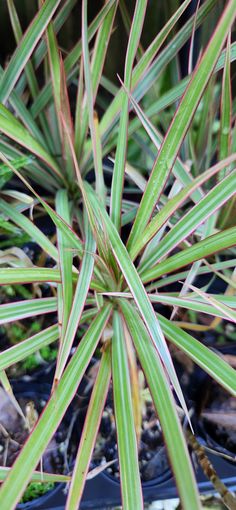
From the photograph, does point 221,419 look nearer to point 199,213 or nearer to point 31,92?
point 199,213

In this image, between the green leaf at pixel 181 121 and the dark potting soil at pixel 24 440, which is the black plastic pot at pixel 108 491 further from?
the green leaf at pixel 181 121

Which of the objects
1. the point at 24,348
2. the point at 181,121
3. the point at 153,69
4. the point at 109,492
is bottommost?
the point at 109,492

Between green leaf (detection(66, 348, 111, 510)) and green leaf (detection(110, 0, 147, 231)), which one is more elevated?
green leaf (detection(110, 0, 147, 231))

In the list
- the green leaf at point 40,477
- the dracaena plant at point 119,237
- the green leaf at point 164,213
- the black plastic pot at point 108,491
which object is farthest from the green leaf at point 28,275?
the black plastic pot at point 108,491

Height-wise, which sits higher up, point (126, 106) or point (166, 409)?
point (126, 106)

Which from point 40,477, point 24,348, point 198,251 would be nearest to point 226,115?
point 198,251

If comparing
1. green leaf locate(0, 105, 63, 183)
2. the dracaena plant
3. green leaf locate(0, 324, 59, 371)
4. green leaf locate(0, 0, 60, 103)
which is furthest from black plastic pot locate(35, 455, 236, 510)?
green leaf locate(0, 0, 60, 103)

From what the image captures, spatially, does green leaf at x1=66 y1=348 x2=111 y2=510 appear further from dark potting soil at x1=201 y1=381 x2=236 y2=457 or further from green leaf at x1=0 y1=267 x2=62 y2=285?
dark potting soil at x1=201 y1=381 x2=236 y2=457
